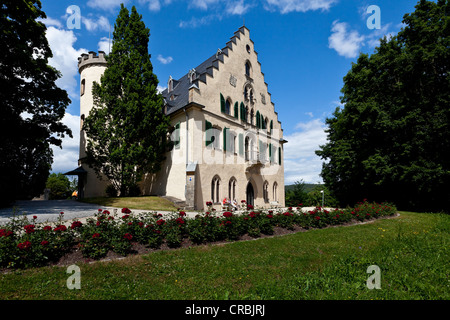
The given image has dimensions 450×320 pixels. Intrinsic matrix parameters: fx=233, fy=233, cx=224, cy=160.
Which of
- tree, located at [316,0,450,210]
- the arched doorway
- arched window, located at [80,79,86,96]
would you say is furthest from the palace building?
tree, located at [316,0,450,210]

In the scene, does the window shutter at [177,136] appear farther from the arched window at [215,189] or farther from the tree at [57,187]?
the tree at [57,187]

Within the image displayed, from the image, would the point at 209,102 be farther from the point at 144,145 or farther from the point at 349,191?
the point at 349,191

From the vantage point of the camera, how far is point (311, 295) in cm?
401

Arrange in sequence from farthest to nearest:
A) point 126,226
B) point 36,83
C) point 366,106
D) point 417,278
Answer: point 366,106 < point 36,83 < point 126,226 < point 417,278

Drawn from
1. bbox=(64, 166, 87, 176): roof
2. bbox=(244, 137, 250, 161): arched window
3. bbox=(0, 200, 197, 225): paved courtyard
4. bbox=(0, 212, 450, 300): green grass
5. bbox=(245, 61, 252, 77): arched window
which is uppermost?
bbox=(245, 61, 252, 77): arched window

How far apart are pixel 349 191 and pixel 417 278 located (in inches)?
1113

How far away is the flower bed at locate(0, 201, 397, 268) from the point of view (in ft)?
16.6

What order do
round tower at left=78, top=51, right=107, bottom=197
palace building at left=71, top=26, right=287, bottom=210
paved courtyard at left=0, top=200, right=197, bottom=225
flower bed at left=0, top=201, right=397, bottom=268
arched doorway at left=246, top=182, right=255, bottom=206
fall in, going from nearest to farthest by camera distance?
flower bed at left=0, top=201, right=397, bottom=268 < paved courtyard at left=0, top=200, right=197, bottom=225 < palace building at left=71, top=26, right=287, bottom=210 < arched doorway at left=246, top=182, right=255, bottom=206 < round tower at left=78, top=51, right=107, bottom=197

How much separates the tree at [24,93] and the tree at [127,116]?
121 inches

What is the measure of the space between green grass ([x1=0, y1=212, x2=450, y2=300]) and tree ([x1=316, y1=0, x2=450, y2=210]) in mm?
15759

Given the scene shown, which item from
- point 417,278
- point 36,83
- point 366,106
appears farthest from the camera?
point 366,106

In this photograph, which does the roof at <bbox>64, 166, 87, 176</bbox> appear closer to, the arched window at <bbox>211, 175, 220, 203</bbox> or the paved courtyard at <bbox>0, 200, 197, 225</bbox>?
the paved courtyard at <bbox>0, 200, 197, 225</bbox>
